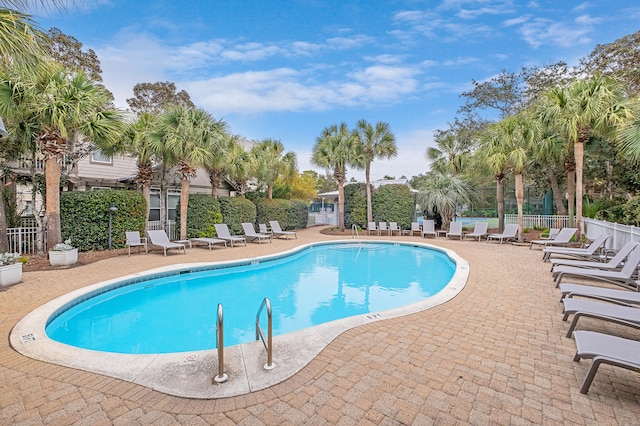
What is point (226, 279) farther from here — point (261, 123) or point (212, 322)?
point (261, 123)

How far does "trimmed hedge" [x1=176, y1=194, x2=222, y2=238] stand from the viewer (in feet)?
44.8

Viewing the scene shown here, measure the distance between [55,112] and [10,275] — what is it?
4.41 meters

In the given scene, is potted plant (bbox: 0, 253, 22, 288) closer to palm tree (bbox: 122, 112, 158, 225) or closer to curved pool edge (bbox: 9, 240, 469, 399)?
curved pool edge (bbox: 9, 240, 469, 399)

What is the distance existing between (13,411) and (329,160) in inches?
639

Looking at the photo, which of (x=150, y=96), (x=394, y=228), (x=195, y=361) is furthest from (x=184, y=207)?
(x=150, y=96)

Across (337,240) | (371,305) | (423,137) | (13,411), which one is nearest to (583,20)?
(423,137)

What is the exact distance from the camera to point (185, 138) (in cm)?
1157

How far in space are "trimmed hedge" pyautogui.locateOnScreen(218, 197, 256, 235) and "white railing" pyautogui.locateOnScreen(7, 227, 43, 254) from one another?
21.9 ft

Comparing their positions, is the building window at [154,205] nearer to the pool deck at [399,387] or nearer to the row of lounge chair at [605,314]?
the pool deck at [399,387]

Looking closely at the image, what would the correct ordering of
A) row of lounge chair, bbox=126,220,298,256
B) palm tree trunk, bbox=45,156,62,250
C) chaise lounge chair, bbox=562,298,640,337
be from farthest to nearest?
row of lounge chair, bbox=126,220,298,256 → palm tree trunk, bbox=45,156,62,250 → chaise lounge chair, bbox=562,298,640,337

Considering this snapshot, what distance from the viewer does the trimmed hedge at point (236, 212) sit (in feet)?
49.0

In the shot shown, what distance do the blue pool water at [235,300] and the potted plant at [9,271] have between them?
1858 millimetres

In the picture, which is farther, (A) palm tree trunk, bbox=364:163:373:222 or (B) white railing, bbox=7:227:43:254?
(A) palm tree trunk, bbox=364:163:373:222

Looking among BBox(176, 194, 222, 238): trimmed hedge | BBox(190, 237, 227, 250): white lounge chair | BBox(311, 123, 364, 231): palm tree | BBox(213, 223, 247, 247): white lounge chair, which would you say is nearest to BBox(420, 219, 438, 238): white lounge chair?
BBox(311, 123, 364, 231): palm tree
